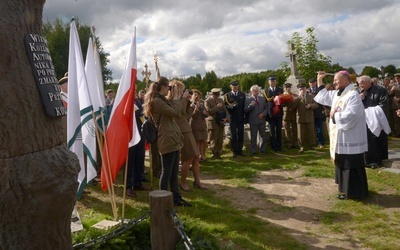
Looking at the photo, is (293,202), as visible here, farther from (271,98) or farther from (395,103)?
(395,103)

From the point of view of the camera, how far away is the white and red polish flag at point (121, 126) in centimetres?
494

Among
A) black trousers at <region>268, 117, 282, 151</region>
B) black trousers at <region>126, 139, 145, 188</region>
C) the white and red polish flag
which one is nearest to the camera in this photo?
the white and red polish flag

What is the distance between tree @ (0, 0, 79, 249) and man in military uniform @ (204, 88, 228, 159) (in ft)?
26.5

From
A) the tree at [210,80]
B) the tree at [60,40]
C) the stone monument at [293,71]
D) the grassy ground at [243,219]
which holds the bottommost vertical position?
the grassy ground at [243,219]

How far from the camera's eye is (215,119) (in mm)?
10578

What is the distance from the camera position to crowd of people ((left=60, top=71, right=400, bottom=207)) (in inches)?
235

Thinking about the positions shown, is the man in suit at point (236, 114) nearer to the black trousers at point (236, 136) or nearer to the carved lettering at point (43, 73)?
the black trousers at point (236, 136)

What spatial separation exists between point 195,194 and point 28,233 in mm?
4858

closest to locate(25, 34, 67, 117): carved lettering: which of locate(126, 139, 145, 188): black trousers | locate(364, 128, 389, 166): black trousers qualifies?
locate(126, 139, 145, 188): black trousers

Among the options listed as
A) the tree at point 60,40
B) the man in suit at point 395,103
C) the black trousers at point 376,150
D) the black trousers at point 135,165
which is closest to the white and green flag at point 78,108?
the black trousers at point 135,165

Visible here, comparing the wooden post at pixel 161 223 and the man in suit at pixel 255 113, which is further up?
the man in suit at pixel 255 113

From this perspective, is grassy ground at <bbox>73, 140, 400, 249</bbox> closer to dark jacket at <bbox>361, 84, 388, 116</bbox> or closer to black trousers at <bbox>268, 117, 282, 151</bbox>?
dark jacket at <bbox>361, 84, 388, 116</bbox>

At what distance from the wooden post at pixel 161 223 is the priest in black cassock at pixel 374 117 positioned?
6.12 metres

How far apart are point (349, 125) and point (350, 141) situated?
28cm
